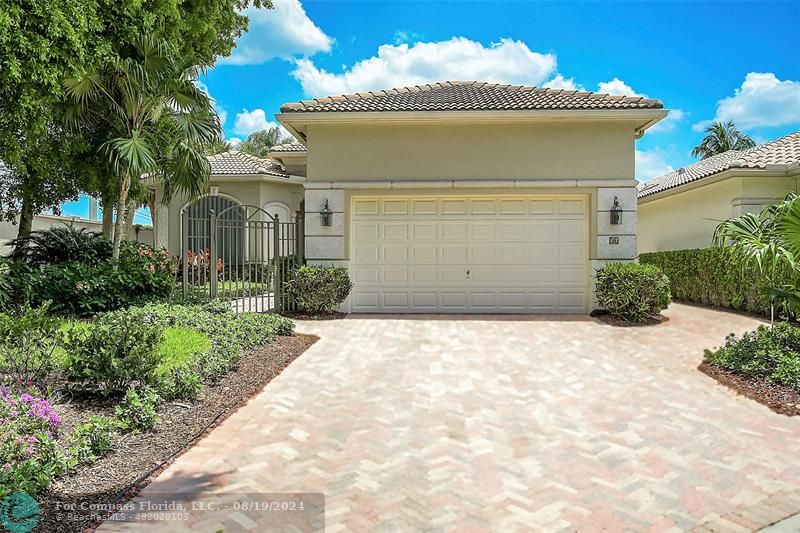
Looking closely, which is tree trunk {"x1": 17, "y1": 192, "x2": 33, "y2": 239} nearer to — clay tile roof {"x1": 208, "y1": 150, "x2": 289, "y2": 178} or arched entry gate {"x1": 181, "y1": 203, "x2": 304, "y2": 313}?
arched entry gate {"x1": 181, "y1": 203, "x2": 304, "y2": 313}

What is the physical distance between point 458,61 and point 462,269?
821 centimetres

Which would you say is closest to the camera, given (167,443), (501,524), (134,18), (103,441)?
(501,524)

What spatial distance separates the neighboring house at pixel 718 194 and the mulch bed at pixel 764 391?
588cm

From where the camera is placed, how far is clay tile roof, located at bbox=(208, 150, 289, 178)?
17.4 metres

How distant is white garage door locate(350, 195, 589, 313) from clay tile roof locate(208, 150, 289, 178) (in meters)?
7.22

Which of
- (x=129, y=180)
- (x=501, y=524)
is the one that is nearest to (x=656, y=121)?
(x=501, y=524)

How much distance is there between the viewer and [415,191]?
11484mm

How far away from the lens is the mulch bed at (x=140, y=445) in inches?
121

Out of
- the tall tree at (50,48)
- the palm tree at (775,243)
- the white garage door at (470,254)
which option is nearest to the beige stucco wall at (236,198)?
the tall tree at (50,48)

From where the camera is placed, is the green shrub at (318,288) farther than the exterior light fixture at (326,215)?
No

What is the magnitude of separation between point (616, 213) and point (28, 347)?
35.9 feet

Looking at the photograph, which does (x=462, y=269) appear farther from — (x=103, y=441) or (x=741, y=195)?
(x=103, y=441)

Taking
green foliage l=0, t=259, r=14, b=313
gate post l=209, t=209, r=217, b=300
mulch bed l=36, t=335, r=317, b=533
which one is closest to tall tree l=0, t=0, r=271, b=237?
green foliage l=0, t=259, r=14, b=313

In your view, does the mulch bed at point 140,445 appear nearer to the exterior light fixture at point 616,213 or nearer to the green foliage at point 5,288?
the green foliage at point 5,288
